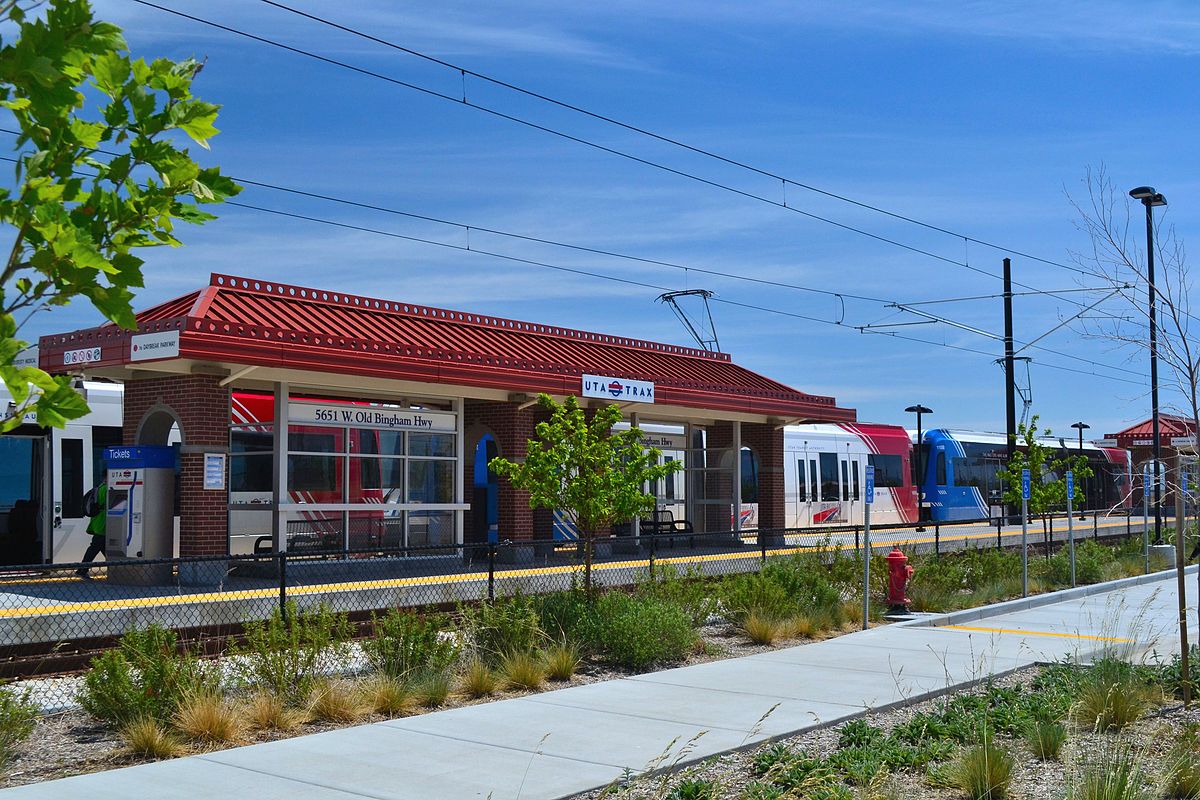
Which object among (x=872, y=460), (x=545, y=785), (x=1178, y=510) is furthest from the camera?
(x=872, y=460)

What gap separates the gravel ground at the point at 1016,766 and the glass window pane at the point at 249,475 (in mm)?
15517

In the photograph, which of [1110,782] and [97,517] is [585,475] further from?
[97,517]

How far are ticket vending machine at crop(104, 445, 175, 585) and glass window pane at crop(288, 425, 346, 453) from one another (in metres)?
2.65

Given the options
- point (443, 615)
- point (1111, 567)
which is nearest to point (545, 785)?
point (443, 615)

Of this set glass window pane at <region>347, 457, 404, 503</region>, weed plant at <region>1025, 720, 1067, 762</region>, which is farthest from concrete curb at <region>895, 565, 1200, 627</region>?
glass window pane at <region>347, 457, 404, 503</region>

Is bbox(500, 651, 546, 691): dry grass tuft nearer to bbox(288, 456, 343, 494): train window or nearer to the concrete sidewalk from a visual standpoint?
the concrete sidewalk

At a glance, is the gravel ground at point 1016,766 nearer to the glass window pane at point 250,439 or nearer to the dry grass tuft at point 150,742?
the dry grass tuft at point 150,742

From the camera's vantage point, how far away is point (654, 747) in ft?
28.6

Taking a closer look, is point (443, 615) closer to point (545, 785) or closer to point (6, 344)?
point (545, 785)

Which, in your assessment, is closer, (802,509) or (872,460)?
(802,509)

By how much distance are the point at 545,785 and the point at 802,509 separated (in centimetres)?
3018

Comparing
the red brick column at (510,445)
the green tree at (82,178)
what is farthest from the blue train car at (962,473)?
the green tree at (82,178)

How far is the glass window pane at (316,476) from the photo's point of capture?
2033 cm

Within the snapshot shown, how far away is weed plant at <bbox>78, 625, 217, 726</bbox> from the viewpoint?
30.2 ft
